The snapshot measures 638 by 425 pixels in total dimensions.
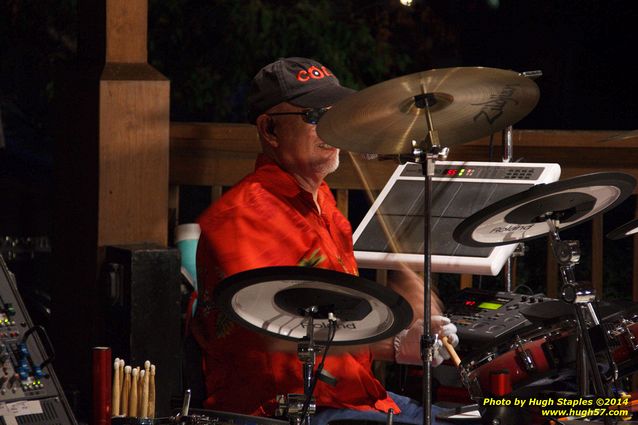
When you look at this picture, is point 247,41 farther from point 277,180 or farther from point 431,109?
point 431,109

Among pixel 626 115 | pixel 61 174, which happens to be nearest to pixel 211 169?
pixel 61 174

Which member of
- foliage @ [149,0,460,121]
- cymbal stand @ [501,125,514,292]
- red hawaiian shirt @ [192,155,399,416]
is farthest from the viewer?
foliage @ [149,0,460,121]

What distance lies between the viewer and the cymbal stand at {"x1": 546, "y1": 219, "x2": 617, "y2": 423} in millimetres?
3549

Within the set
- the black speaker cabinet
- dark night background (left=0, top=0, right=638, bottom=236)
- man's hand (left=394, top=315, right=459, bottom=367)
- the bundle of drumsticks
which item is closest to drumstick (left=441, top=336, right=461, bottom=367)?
man's hand (left=394, top=315, right=459, bottom=367)

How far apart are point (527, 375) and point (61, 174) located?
229 centimetres

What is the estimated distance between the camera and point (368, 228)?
4.57 metres

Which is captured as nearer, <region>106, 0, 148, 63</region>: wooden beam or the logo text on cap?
the logo text on cap

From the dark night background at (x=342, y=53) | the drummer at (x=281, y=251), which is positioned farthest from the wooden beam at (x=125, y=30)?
the dark night background at (x=342, y=53)

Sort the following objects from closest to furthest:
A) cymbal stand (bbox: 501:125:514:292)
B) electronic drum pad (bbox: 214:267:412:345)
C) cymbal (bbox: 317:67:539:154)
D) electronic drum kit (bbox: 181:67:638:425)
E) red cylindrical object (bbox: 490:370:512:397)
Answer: electronic drum pad (bbox: 214:267:412:345)
electronic drum kit (bbox: 181:67:638:425)
cymbal (bbox: 317:67:539:154)
red cylindrical object (bbox: 490:370:512:397)
cymbal stand (bbox: 501:125:514:292)

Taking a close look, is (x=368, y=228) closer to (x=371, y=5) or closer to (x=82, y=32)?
(x=82, y=32)

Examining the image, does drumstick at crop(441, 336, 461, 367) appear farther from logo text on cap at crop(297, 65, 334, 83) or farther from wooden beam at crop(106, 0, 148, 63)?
wooden beam at crop(106, 0, 148, 63)

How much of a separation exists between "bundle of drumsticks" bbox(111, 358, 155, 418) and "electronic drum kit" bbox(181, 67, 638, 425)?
69 cm

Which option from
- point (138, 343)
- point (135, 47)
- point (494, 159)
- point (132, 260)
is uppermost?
point (135, 47)

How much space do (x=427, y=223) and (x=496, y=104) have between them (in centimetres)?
42
